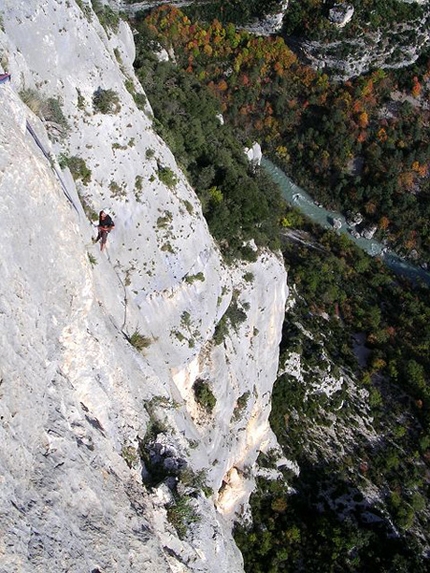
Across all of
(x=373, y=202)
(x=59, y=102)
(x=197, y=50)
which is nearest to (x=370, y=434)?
(x=373, y=202)

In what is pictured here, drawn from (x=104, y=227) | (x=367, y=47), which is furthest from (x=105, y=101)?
(x=367, y=47)

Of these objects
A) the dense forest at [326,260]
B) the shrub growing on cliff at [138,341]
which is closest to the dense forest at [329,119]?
the dense forest at [326,260]

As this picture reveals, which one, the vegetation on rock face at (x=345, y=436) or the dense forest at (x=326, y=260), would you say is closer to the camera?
the dense forest at (x=326, y=260)

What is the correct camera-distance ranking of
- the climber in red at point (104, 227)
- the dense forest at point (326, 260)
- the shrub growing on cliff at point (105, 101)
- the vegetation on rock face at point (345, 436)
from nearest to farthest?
the climber in red at point (104, 227), the shrub growing on cliff at point (105, 101), the dense forest at point (326, 260), the vegetation on rock face at point (345, 436)

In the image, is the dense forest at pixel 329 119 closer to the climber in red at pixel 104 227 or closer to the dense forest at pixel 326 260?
the dense forest at pixel 326 260

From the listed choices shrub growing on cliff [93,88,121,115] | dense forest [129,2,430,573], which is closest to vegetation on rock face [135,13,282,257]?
dense forest [129,2,430,573]

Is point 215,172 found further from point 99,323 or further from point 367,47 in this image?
point 367,47

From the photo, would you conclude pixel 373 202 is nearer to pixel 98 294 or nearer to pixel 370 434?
pixel 370 434
